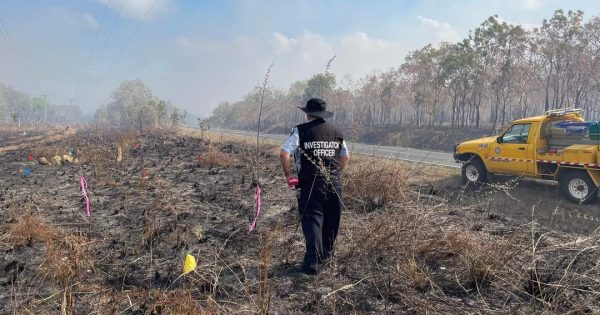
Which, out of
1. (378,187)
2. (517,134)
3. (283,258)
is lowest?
(283,258)

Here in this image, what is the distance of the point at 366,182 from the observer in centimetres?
674

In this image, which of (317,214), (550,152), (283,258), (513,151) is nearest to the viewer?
(317,214)

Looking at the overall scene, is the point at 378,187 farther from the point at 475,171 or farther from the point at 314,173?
the point at 475,171

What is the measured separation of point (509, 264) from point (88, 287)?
3.94 metres

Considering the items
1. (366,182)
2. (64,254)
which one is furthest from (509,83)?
(64,254)

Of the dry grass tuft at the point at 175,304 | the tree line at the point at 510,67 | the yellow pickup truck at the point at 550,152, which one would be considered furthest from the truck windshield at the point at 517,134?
the tree line at the point at 510,67

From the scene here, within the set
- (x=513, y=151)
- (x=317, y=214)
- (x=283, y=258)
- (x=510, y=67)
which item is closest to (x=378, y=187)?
(x=283, y=258)

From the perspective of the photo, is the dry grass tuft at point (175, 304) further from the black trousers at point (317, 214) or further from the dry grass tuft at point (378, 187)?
the dry grass tuft at point (378, 187)

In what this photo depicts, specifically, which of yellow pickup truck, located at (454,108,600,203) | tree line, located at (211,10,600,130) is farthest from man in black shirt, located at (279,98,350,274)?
tree line, located at (211,10,600,130)

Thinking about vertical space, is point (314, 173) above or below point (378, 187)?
above

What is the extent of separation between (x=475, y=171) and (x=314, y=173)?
749 cm

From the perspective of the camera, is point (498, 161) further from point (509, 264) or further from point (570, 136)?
point (509, 264)

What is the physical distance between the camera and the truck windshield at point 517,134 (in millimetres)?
8648

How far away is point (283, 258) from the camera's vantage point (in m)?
4.29
